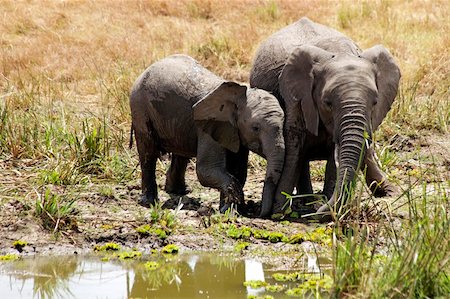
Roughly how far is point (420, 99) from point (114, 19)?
6.80 m

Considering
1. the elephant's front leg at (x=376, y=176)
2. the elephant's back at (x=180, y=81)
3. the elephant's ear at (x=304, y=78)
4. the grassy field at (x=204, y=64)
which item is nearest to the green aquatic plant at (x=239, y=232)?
the grassy field at (x=204, y=64)

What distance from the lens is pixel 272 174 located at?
9.25m

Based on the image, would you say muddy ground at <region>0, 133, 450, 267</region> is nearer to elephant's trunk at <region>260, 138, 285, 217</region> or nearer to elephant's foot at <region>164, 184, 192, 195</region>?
elephant's foot at <region>164, 184, 192, 195</region>

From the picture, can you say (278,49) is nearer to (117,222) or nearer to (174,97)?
(174,97)

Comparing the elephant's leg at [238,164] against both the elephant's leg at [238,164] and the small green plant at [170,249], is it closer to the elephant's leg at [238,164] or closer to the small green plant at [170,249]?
the elephant's leg at [238,164]

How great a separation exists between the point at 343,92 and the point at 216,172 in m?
1.51

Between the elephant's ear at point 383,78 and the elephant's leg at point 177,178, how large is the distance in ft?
7.47

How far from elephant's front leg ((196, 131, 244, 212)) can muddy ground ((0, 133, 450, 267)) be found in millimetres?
218

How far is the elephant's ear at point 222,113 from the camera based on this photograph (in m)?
9.65

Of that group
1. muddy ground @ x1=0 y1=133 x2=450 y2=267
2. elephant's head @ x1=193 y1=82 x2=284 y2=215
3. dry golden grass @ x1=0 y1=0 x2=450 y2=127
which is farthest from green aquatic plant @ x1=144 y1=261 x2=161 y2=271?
dry golden grass @ x1=0 y1=0 x2=450 y2=127

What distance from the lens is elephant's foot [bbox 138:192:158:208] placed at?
397 inches

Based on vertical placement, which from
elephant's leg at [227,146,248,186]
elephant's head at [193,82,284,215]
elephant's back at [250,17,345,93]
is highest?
elephant's back at [250,17,345,93]

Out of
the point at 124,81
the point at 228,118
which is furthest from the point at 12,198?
the point at 124,81

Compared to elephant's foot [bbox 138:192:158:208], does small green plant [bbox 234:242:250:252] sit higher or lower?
lower
